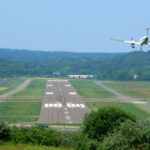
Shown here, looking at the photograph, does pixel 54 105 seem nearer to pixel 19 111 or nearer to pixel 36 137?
pixel 19 111

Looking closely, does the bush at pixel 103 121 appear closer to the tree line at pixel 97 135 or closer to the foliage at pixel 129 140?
the tree line at pixel 97 135

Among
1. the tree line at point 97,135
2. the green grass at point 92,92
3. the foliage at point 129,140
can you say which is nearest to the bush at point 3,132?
the tree line at point 97,135

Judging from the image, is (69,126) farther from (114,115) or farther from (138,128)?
(138,128)

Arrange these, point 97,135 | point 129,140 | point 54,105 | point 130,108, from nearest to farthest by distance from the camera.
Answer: point 129,140
point 97,135
point 130,108
point 54,105

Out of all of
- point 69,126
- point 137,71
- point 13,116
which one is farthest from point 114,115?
point 137,71

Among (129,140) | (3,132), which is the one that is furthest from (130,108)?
(129,140)

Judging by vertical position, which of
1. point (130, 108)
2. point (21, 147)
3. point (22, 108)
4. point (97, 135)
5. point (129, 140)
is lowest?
point (130, 108)
